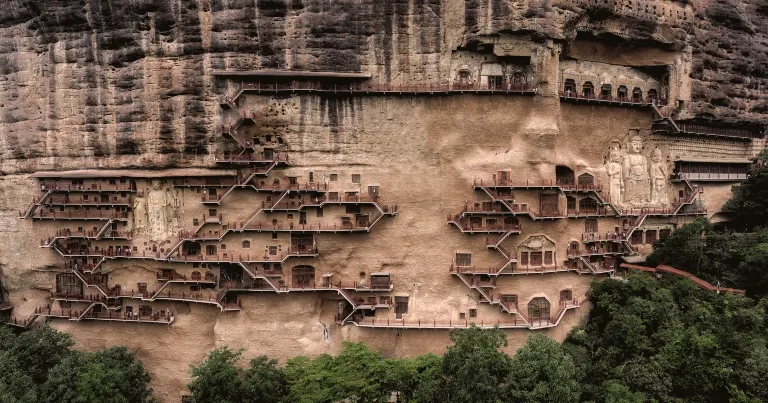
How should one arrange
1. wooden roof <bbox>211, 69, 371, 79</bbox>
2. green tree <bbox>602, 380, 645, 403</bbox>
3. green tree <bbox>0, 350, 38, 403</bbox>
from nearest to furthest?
green tree <bbox>602, 380, 645, 403</bbox> < green tree <bbox>0, 350, 38, 403</bbox> < wooden roof <bbox>211, 69, 371, 79</bbox>

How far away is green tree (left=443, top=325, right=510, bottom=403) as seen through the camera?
62.0ft

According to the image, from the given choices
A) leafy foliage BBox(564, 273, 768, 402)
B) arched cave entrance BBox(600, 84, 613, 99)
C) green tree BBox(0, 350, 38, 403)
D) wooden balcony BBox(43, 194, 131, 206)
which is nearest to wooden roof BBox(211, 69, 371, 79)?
wooden balcony BBox(43, 194, 131, 206)

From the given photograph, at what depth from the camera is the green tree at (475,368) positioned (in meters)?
18.9

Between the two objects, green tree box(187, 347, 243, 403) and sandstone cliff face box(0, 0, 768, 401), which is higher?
sandstone cliff face box(0, 0, 768, 401)

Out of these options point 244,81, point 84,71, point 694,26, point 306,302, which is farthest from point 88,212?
point 694,26

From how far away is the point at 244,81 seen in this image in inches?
970

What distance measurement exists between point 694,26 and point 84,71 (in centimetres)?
3182

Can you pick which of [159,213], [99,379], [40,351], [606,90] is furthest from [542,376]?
[40,351]

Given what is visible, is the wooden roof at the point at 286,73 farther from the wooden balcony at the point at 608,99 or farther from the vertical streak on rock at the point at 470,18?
the wooden balcony at the point at 608,99

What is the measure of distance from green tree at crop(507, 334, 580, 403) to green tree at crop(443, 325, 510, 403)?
1.93 ft

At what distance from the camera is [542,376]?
19078 millimetres

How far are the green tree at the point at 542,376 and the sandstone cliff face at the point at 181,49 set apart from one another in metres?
12.9

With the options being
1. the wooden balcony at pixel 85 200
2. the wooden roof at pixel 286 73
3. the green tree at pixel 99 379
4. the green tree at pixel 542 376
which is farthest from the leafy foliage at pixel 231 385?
the wooden roof at pixel 286 73

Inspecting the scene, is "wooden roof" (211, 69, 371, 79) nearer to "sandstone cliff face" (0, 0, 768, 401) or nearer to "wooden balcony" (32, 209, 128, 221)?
"sandstone cliff face" (0, 0, 768, 401)
